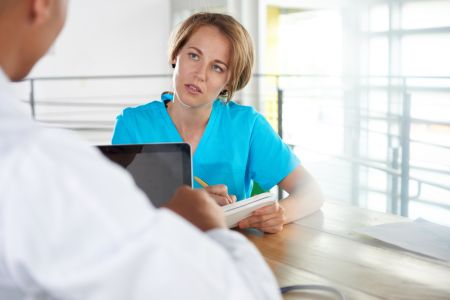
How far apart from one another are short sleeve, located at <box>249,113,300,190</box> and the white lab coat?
2.86 ft

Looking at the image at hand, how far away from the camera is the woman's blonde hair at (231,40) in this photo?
1.19m

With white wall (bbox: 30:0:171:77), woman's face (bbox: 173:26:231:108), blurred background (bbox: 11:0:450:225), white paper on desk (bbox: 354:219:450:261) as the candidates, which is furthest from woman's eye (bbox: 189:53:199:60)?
white wall (bbox: 30:0:171:77)

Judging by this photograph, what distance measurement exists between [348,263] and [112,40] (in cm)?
502

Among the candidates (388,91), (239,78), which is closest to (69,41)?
(388,91)

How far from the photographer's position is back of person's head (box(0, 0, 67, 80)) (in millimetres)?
346

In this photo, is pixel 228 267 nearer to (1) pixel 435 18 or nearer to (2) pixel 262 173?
(2) pixel 262 173

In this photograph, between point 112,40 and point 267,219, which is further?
point 112,40

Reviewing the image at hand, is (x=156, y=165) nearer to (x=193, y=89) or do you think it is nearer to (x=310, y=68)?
(x=193, y=89)

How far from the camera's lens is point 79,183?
0.96 feet

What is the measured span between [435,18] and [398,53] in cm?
46

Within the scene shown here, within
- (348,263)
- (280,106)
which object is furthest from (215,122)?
(280,106)

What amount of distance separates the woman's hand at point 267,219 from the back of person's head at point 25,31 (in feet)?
1.89

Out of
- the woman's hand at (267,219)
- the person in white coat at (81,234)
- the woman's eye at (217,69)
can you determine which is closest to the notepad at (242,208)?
the woman's hand at (267,219)

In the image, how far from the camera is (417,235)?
847 mm
